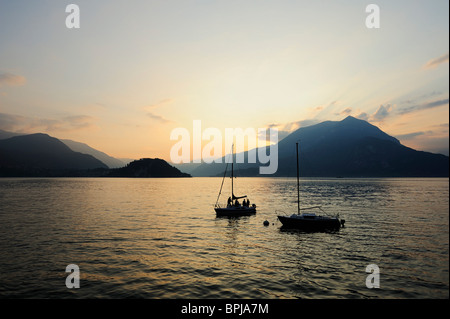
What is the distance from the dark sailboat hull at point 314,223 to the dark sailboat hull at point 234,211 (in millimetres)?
16205

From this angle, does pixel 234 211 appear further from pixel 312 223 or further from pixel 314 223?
pixel 314 223

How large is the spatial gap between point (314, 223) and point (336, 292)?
2572 centimetres

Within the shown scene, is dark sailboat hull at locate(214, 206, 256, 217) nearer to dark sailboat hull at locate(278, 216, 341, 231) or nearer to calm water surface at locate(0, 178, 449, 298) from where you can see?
calm water surface at locate(0, 178, 449, 298)

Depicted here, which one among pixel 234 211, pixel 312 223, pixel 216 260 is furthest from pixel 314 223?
pixel 216 260

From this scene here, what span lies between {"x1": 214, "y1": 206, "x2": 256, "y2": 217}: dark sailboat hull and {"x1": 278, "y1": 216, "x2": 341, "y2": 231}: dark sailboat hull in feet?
53.2

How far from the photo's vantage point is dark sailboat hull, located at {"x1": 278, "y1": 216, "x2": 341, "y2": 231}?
44.1 m

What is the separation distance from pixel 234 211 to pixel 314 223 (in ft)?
65.7

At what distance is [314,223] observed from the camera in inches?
1742

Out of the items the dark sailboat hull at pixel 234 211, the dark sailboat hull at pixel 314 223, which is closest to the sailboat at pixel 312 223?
the dark sailboat hull at pixel 314 223

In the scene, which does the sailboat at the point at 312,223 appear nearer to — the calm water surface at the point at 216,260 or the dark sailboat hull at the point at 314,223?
the dark sailboat hull at the point at 314,223

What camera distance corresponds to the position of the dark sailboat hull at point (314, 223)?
145ft

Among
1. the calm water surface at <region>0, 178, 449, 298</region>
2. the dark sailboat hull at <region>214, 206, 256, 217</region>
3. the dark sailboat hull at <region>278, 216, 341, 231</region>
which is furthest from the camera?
the dark sailboat hull at <region>214, 206, 256, 217</region>

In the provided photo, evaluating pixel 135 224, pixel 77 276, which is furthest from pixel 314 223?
pixel 77 276

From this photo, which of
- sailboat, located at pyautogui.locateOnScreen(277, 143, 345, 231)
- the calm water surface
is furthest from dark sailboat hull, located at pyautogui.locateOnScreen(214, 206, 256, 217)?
sailboat, located at pyautogui.locateOnScreen(277, 143, 345, 231)
